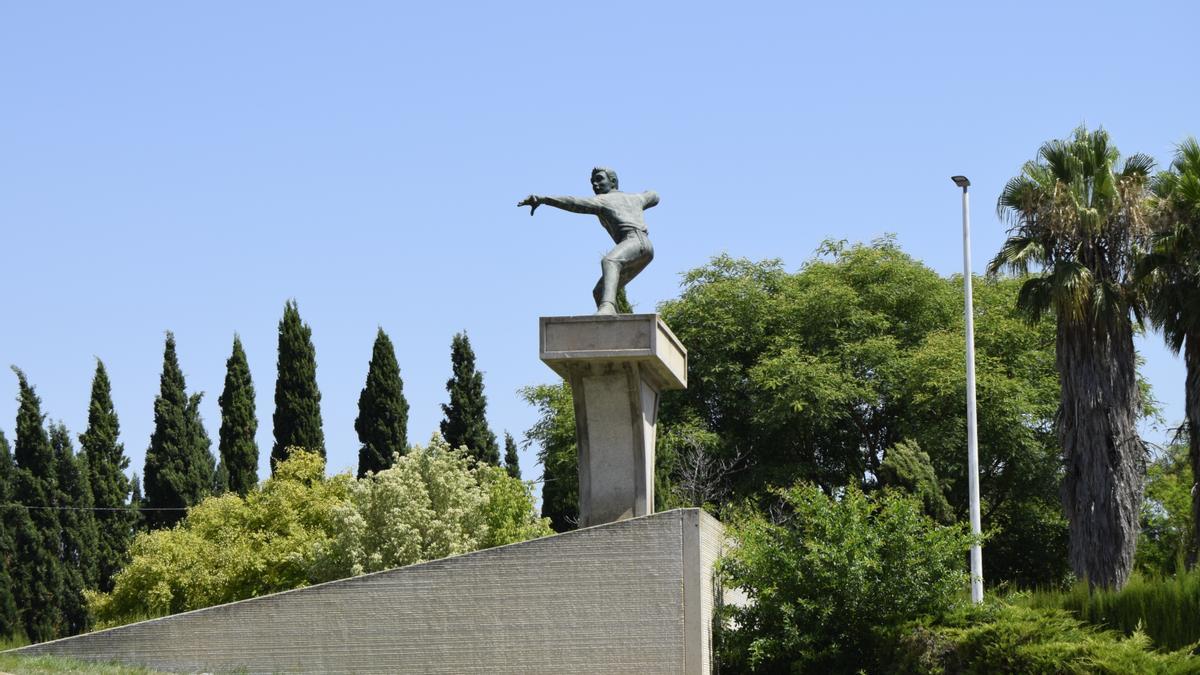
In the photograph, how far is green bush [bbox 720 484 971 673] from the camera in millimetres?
18344

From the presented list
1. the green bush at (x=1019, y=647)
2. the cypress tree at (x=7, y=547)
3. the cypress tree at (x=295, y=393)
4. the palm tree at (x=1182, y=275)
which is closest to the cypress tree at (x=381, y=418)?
the cypress tree at (x=295, y=393)

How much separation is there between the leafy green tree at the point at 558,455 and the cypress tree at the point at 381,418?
4020 millimetres

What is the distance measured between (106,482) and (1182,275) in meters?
32.0

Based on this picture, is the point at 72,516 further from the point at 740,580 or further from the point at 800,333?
the point at 740,580

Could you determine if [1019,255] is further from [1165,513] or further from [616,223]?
[1165,513]

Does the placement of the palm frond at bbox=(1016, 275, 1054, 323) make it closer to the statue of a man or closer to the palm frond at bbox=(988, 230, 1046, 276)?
the palm frond at bbox=(988, 230, 1046, 276)

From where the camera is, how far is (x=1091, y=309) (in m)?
31.4

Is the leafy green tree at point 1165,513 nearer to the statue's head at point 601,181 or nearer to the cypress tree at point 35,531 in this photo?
the statue's head at point 601,181

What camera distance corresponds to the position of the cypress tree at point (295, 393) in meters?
48.0

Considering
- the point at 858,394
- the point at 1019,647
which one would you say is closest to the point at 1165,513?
the point at 858,394

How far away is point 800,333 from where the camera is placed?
46531mm

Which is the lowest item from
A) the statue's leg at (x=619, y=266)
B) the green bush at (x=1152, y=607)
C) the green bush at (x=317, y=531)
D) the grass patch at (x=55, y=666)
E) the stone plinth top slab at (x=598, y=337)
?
the grass patch at (x=55, y=666)

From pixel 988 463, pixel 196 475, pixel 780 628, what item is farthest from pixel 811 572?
pixel 196 475

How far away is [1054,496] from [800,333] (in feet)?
28.0
